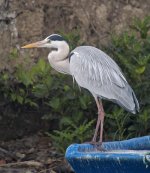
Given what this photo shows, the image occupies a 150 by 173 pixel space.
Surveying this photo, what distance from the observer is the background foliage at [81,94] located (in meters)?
7.47

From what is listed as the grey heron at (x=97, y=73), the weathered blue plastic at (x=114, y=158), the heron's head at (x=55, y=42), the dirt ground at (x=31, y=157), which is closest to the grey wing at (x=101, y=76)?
the grey heron at (x=97, y=73)

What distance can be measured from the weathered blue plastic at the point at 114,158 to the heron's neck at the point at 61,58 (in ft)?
2.84

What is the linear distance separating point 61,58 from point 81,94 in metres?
0.85

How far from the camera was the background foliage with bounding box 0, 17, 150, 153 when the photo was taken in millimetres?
7473

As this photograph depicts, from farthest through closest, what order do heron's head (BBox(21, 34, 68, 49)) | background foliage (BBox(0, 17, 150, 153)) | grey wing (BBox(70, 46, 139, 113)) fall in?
1. background foliage (BBox(0, 17, 150, 153))
2. heron's head (BBox(21, 34, 68, 49))
3. grey wing (BBox(70, 46, 139, 113))

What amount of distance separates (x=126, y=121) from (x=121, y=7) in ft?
5.10

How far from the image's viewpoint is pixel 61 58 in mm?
6879

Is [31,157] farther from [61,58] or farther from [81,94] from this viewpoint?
[61,58]

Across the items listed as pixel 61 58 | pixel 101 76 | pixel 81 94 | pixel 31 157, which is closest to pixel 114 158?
pixel 101 76

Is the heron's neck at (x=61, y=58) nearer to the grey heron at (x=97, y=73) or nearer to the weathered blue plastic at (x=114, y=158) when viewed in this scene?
the grey heron at (x=97, y=73)

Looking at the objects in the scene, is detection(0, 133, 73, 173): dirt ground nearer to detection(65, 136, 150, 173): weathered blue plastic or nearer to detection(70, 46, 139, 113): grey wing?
detection(70, 46, 139, 113): grey wing

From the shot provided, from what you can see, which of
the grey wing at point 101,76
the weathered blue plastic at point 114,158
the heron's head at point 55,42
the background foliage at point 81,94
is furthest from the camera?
the background foliage at point 81,94

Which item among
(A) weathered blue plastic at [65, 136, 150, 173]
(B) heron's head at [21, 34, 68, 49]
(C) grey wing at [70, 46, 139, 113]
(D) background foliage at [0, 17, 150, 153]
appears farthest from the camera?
(D) background foliage at [0, 17, 150, 153]

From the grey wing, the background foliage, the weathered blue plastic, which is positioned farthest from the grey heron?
the background foliage
